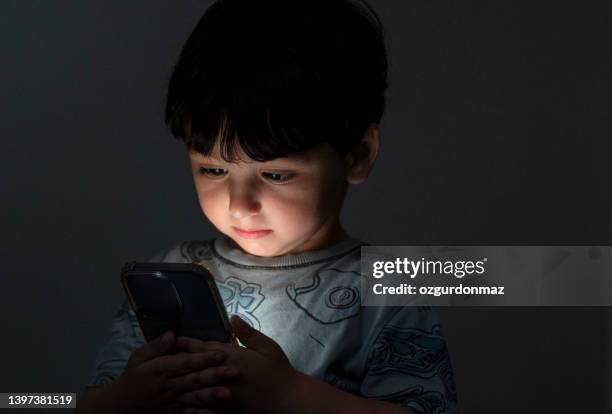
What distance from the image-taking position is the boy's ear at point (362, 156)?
0.67m

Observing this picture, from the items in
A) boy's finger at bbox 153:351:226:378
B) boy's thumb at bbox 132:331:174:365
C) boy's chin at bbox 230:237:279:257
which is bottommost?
boy's finger at bbox 153:351:226:378

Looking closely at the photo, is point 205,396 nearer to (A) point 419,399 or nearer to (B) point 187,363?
(B) point 187,363

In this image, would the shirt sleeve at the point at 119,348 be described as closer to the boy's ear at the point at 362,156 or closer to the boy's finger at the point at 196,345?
the boy's finger at the point at 196,345

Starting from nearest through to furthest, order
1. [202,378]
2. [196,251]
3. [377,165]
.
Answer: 1. [202,378]
2. [196,251]
3. [377,165]

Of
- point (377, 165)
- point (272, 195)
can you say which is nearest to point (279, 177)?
point (272, 195)

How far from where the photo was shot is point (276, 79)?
0.62 meters

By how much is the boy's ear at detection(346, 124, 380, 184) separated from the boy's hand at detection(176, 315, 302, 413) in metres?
0.14

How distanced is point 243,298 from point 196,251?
2.6 inches

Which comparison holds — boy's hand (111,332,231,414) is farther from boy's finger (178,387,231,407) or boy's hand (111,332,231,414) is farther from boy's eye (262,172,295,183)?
boy's eye (262,172,295,183)

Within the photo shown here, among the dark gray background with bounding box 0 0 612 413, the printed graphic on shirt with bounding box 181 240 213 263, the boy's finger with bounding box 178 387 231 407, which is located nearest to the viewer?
the boy's finger with bounding box 178 387 231 407

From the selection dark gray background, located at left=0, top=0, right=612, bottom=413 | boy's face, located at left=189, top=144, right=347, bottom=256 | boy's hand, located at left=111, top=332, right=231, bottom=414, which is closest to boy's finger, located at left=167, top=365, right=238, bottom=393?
boy's hand, located at left=111, top=332, right=231, bottom=414

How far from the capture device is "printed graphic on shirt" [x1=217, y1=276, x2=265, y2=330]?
2.21ft

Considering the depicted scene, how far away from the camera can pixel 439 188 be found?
0.93 meters

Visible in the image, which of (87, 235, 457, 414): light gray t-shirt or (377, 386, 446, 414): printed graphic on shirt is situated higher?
(87, 235, 457, 414): light gray t-shirt
